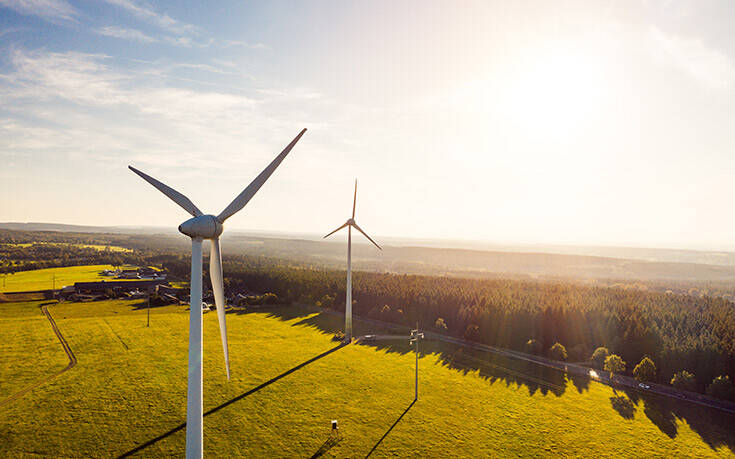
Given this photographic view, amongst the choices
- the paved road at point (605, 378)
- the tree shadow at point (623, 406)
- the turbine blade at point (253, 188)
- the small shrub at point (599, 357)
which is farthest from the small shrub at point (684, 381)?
the turbine blade at point (253, 188)

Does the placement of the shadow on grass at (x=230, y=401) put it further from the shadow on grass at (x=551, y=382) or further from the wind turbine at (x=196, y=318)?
the wind turbine at (x=196, y=318)

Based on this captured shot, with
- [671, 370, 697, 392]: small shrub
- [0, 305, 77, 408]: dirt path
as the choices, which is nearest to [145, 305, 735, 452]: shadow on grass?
[671, 370, 697, 392]: small shrub

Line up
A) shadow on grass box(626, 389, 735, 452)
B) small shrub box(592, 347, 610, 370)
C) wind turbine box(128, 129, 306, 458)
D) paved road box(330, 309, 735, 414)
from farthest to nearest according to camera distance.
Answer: small shrub box(592, 347, 610, 370)
paved road box(330, 309, 735, 414)
shadow on grass box(626, 389, 735, 452)
wind turbine box(128, 129, 306, 458)

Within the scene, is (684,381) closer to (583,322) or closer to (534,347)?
(583,322)

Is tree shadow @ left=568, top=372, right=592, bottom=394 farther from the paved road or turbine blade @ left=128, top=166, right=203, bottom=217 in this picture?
turbine blade @ left=128, top=166, right=203, bottom=217

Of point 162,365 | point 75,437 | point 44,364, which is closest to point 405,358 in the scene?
point 162,365

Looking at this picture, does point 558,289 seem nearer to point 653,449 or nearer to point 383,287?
point 383,287
